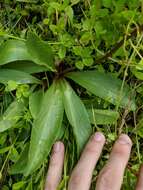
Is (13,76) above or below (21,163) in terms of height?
above

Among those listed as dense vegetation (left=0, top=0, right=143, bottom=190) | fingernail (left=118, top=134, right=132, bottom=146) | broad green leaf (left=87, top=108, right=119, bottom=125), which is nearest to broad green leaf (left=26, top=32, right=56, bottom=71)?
dense vegetation (left=0, top=0, right=143, bottom=190)

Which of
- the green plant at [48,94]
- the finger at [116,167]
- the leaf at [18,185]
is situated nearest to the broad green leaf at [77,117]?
the green plant at [48,94]

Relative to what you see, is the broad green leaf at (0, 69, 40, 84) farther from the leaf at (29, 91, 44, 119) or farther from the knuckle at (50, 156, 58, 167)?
the knuckle at (50, 156, 58, 167)

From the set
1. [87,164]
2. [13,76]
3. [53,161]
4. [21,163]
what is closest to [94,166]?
[87,164]

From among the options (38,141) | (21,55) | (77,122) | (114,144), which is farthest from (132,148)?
(21,55)

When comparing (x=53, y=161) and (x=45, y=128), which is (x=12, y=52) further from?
(x=53, y=161)
